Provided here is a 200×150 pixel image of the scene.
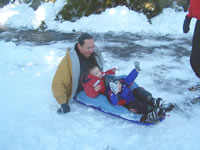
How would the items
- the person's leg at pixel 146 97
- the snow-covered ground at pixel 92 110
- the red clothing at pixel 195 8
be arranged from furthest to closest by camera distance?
the red clothing at pixel 195 8
the person's leg at pixel 146 97
the snow-covered ground at pixel 92 110

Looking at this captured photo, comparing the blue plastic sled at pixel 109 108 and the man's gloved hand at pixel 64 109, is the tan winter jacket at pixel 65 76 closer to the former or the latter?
the man's gloved hand at pixel 64 109

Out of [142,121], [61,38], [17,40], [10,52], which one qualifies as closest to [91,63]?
[142,121]

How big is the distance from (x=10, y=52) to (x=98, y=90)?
Result: 3320mm

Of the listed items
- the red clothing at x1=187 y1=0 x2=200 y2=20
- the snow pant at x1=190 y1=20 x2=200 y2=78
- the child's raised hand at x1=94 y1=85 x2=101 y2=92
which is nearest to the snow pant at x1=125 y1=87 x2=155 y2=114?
the child's raised hand at x1=94 y1=85 x2=101 y2=92

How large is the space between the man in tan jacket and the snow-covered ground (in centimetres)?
29

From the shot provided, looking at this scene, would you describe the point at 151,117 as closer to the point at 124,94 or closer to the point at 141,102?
the point at 141,102

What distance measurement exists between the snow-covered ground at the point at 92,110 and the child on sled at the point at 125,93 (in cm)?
24

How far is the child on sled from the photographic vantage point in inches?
102

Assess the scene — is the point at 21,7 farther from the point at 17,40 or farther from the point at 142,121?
the point at 142,121

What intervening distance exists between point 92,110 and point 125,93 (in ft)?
1.91

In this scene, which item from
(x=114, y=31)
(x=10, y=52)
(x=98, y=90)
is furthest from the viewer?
(x=114, y=31)

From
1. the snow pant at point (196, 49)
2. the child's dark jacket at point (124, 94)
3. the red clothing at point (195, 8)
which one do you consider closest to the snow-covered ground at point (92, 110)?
the child's dark jacket at point (124, 94)

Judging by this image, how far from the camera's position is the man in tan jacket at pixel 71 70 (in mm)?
2805

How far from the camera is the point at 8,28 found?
870 centimetres
